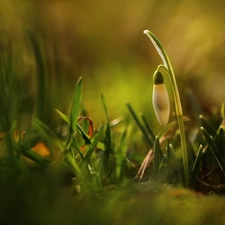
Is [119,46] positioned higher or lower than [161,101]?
lower

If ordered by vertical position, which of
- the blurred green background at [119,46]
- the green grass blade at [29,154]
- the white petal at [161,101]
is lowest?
the blurred green background at [119,46]

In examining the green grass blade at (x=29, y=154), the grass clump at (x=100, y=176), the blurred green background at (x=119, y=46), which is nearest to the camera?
the grass clump at (x=100, y=176)

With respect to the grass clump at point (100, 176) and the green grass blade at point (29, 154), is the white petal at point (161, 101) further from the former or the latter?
the green grass blade at point (29, 154)

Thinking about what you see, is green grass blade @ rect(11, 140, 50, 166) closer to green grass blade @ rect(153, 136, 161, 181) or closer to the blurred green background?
green grass blade @ rect(153, 136, 161, 181)

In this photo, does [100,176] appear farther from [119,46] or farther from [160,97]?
[119,46]

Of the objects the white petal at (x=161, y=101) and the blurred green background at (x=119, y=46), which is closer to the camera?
the white petal at (x=161, y=101)

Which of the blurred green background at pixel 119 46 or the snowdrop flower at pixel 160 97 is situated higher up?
the snowdrop flower at pixel 160 97

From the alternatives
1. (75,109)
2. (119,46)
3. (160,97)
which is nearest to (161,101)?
(160,97)

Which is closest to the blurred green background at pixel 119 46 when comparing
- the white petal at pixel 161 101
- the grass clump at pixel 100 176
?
the grass clump at pixel 100 176
